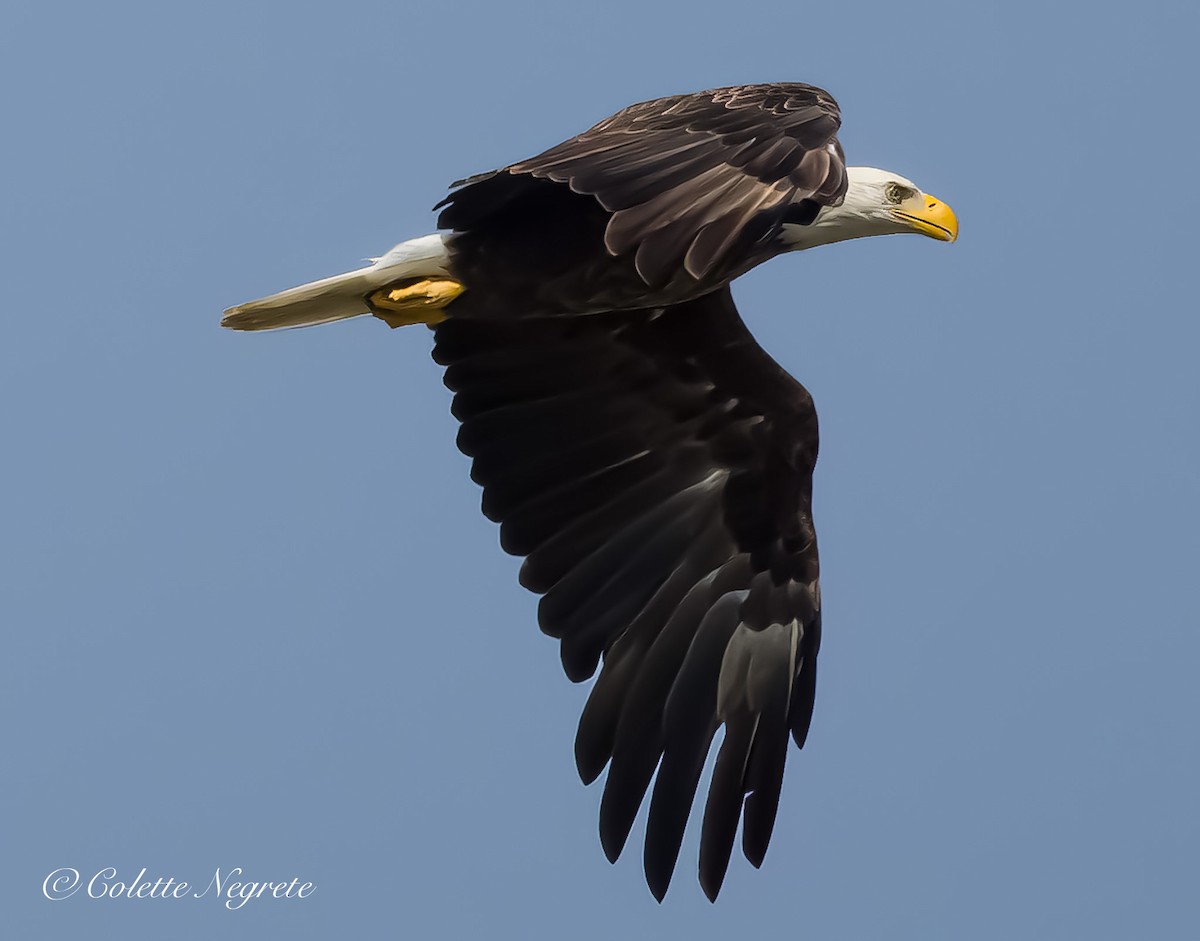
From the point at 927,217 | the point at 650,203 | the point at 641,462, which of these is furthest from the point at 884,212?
the point at 650,203

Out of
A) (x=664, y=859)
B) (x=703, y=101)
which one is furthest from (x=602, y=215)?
(x=664, y=859)

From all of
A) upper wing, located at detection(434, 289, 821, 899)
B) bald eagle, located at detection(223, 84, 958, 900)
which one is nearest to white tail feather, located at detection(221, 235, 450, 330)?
bald eagle, located at detection(223, 84, 958, 900)

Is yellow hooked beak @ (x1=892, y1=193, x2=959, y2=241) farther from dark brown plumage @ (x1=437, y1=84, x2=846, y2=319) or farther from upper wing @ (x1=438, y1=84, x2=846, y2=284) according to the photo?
upper wing @ (x1=438, y1=84, x2=846, y2=284)

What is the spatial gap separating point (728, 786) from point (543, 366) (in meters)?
1.83

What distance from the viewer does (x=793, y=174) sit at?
651cm

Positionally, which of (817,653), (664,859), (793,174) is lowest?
(664,859)

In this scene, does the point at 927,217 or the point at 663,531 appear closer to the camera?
the point at 927,217

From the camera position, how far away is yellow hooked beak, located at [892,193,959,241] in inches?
316

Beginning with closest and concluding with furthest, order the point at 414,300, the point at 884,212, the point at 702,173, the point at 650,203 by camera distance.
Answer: the point at 650,203 < the point at 702,173 < the point at 884,212 < the point at 414,300

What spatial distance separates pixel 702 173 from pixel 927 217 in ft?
5.84

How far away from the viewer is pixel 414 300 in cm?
812

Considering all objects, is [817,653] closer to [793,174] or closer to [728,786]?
[728,786]

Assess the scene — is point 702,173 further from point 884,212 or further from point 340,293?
point 340,293

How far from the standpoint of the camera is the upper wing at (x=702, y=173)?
6.23m
